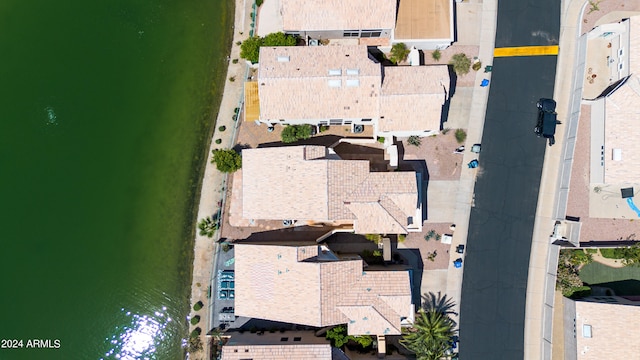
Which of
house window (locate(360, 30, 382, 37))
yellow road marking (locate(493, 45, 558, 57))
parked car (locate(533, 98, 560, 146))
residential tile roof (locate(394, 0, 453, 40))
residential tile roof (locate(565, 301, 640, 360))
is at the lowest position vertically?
residential tile roof (locate(565, 301, 640, 360))

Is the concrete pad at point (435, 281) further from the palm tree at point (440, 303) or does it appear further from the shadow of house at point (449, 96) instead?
the shadow of house at point (449, 96)

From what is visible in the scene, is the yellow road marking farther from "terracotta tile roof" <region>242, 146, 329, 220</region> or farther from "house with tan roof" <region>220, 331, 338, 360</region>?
"house with tan roof" <region>220, 331, 338, 360</region>

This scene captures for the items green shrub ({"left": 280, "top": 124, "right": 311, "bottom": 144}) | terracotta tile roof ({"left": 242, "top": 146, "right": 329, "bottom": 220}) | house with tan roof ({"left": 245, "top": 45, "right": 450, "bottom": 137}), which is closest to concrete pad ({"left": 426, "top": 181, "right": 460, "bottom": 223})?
house with tan roof ({"left": 245, "top": 45, "right": 450, "bottom": 137})

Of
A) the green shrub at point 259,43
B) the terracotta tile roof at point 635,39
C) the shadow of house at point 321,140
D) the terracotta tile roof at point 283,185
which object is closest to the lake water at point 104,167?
the green shrub at point 259,43

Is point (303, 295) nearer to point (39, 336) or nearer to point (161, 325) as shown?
point (161, 325)

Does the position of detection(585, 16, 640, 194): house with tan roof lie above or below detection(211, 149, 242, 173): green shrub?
above

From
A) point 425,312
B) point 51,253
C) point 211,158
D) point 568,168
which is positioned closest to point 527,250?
point 568,168

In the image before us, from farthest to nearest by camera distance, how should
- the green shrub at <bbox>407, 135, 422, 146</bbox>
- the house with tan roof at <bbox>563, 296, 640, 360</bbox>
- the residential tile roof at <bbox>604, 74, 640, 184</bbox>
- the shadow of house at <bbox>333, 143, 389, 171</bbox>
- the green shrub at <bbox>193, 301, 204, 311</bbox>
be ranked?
the green shrub at <bbox>193, 301, 204, 311</bbox>, the shadow of house at <bbox>333, 143, 389, 171</bbox>, the green shrub at <bbox>407, 135, 422, 146</bbox>, the residential tile roof at <bbox>604, 74, 640, 184</bbox>, the house with tan roof at <bbox>563, 296, 640, 360</bbox>
